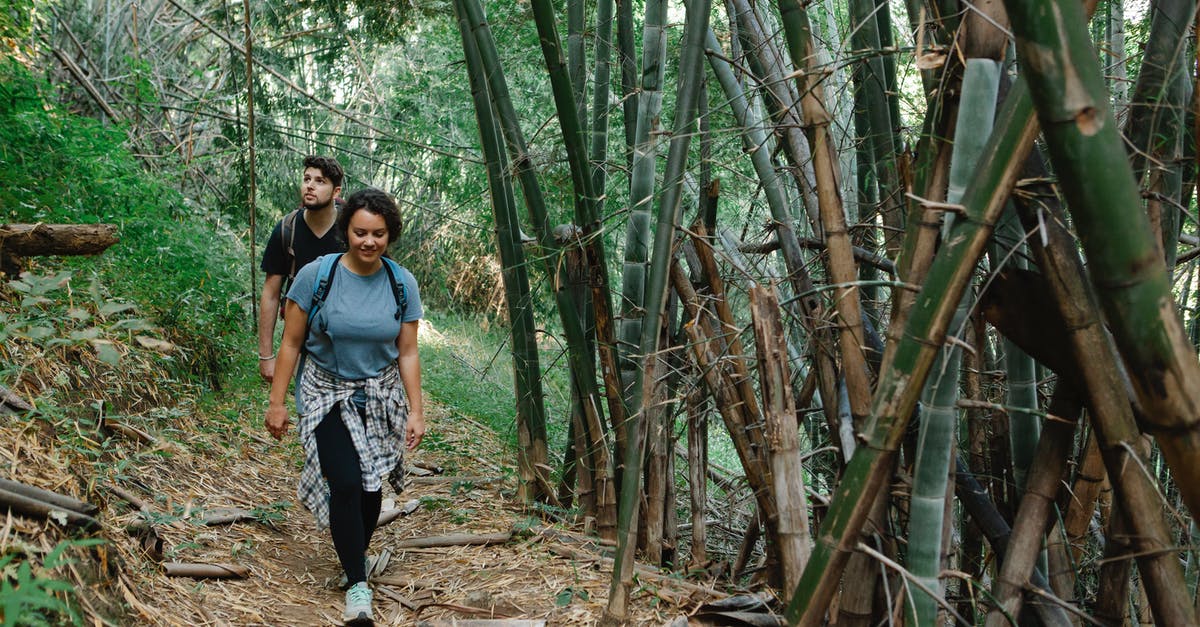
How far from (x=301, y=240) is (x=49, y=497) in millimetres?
1715

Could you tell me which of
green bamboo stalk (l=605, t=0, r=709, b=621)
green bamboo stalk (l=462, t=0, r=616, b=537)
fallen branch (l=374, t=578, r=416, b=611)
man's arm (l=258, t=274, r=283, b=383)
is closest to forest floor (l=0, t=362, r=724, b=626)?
fallen branch (l=374, t=578, r=416, b=611)

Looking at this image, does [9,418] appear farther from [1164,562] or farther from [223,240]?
[223,240]

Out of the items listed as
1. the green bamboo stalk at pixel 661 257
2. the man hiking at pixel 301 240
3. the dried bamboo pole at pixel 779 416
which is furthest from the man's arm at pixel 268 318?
the dried bamboo pole at pixel 779 416

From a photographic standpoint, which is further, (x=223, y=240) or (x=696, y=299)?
(x=223, y=240)

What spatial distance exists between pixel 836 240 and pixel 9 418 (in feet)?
7.90

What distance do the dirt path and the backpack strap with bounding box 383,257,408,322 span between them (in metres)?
0.93

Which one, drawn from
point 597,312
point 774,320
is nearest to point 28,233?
point 597,312

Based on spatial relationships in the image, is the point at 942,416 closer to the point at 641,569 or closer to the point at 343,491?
the point at 641,569

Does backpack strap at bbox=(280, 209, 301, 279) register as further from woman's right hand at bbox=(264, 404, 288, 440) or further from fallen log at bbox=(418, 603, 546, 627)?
fallen log at bbox=(418, 603, 546, 627)

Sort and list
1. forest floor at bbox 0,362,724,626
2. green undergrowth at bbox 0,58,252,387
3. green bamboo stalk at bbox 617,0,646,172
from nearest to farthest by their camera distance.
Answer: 1. forest floor at bbox 0,362,724,626
2. green bamboo stalk at bbox 617,0,646,172
3. green undergrowth at bbox 0,58,252,387

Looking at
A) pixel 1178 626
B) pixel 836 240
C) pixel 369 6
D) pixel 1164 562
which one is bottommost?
pixel 1178 626

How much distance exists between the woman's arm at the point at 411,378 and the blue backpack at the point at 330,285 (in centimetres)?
7

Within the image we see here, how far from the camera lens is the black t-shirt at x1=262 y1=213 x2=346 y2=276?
3.68m

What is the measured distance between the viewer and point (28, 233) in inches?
138
